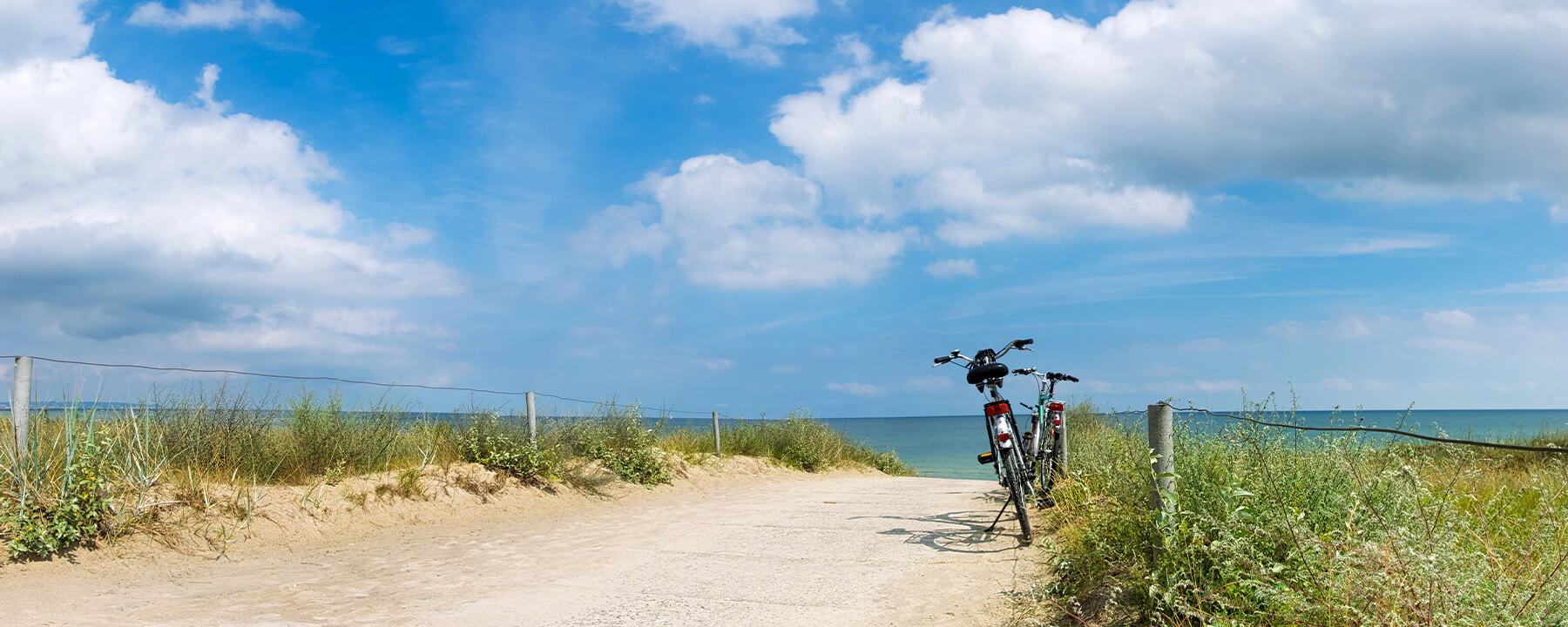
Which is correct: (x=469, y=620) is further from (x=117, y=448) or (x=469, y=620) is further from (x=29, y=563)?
(x=117, y=448)

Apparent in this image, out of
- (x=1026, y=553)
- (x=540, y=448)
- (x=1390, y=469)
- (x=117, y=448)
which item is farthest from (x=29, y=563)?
(x=1390, y=469)

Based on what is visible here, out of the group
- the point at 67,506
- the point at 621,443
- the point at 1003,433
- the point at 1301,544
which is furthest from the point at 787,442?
the point at 1301,544

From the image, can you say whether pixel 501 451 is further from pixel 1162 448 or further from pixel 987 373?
pixel 1162 448

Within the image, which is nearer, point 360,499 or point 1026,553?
point 1026,553

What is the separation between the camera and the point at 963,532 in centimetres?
740

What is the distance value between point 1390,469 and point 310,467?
29.7ft

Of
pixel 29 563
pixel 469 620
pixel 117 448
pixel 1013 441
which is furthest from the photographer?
pixel 117 448

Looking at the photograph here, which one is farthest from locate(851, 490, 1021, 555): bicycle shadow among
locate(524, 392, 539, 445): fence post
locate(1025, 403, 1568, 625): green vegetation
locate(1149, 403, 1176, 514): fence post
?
locate(524, 392, 539, 445): fence post

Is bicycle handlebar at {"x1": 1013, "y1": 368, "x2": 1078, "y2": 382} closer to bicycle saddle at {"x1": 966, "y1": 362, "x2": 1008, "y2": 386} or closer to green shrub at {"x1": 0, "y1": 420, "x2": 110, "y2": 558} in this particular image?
bicycle saddle at {"x1": 966, "y1": 362, "x2": 1008, "y2": 386}

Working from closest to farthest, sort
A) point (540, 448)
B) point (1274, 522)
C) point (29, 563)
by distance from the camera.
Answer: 1. point (1274, 522)
2. point (29, 563)
3. point (540, 448)

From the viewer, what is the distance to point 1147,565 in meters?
4.49

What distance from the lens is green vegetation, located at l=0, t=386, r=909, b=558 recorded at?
6.65 m

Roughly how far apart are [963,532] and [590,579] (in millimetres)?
3148

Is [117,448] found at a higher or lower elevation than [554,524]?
higher
